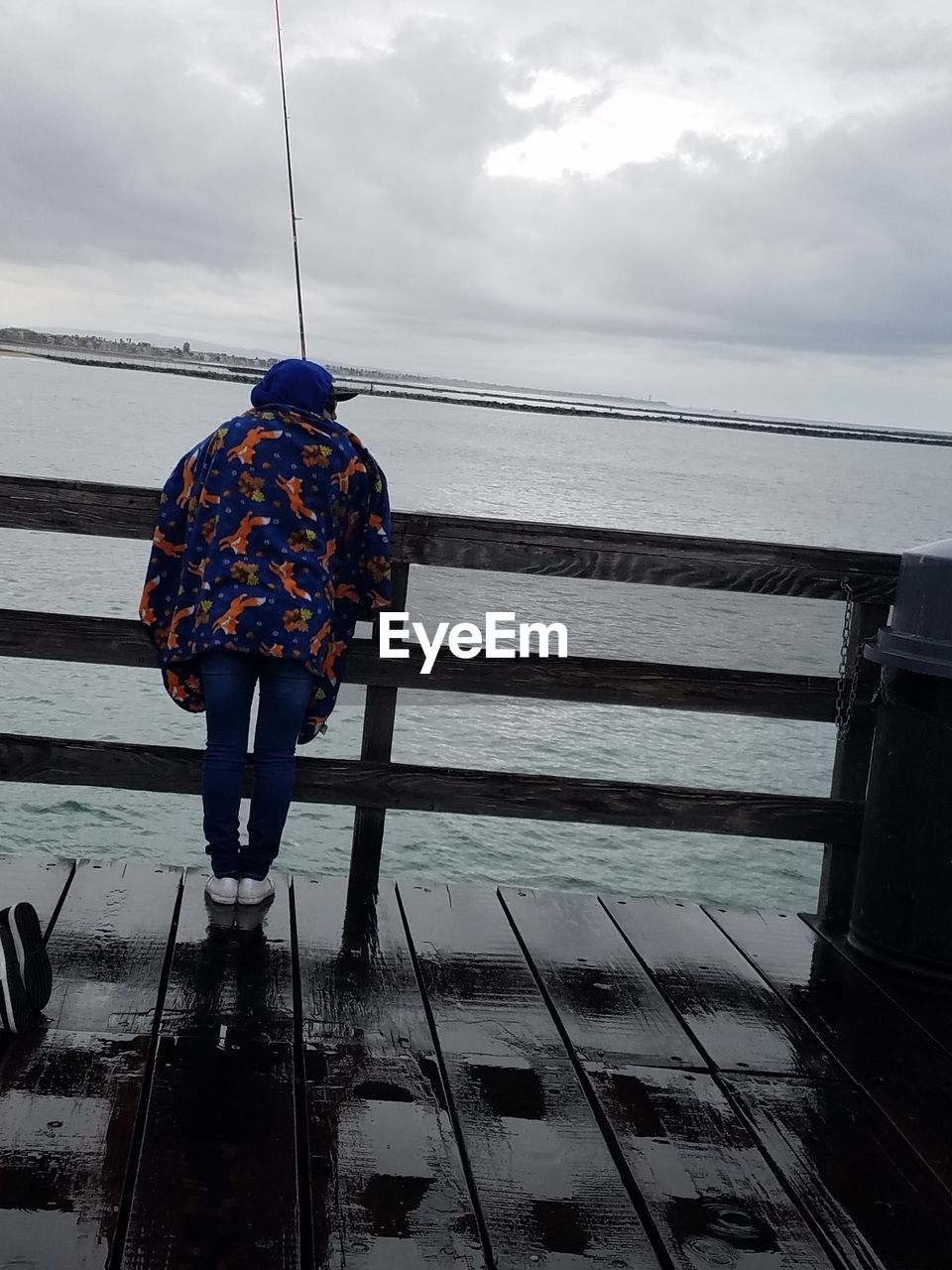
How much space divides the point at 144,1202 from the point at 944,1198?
1331mm

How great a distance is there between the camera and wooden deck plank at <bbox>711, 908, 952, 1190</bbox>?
2.54m

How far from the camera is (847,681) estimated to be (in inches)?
140

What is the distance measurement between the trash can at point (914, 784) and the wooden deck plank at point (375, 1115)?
49.4 inches

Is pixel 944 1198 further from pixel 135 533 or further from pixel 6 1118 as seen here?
pixel 135 533

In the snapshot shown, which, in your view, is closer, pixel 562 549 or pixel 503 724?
pixel 562 549

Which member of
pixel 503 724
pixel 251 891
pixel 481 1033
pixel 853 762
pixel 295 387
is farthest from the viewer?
pixel 503 724

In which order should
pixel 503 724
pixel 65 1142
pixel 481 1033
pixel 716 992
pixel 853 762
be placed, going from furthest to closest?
pixel 503 724, pixel 853 762, pixel 716 992, pixel 481 1033, pixel 65 1142

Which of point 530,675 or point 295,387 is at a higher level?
point 295,387

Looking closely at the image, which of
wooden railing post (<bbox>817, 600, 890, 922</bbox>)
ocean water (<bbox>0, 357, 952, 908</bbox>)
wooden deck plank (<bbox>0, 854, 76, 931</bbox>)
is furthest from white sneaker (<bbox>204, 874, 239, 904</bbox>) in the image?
ocean water (<bbox>0, 357, 952, 908</bbox>)

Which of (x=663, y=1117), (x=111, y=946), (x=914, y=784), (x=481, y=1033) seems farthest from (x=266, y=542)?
(x=914, y=784)

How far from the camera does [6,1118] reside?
217 cm

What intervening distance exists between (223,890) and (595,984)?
3.23 ft

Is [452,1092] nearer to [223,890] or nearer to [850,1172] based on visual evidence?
[850,1172]

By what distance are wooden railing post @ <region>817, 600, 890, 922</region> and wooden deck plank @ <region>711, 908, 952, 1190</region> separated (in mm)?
131
